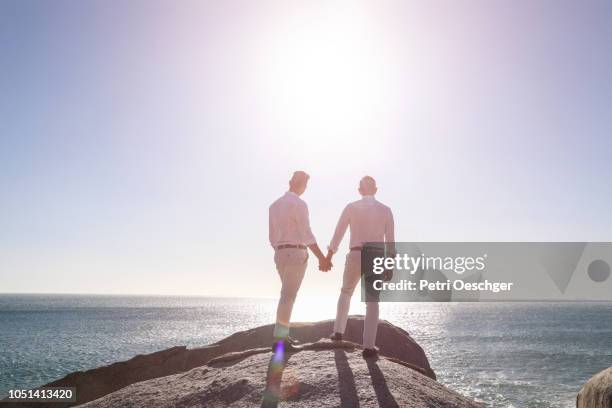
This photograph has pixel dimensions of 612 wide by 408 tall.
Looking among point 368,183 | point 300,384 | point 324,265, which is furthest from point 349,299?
point 300,384

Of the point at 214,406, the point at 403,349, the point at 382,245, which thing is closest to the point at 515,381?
the point at 403,349

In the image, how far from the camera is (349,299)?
7766mm

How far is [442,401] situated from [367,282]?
→ 2.09m

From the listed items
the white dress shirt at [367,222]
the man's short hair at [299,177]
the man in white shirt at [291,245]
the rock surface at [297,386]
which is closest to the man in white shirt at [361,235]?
the white dress shirt at [367,222]

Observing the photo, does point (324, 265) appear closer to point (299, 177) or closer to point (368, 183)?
point (299, 177)

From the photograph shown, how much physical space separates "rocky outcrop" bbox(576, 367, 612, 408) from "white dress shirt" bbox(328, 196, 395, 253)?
4347 mm

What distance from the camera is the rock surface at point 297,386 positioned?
217 inches

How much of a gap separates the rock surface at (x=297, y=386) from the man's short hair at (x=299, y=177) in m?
2.72

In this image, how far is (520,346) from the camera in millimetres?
56906

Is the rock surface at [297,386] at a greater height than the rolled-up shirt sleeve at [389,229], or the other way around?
the rolled-up shirt sleeve at [389,229]

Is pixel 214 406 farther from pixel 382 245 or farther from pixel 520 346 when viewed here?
pixel 520 346

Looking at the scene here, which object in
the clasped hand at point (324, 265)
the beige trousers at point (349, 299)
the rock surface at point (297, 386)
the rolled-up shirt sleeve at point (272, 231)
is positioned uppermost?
the rolled-up shirt sleeve at point (272, 231)

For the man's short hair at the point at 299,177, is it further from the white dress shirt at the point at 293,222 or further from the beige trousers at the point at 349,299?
the beige trousers at the point at 349,299

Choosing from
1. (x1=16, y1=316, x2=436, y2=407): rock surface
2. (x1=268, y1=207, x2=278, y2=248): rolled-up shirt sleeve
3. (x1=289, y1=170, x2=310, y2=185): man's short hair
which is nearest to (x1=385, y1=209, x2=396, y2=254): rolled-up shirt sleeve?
(x1=289, y1=170, x2=310, y2=185): man's short hair
